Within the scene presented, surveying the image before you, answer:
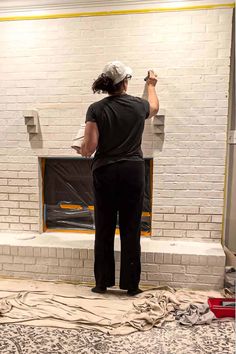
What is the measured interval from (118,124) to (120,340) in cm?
133

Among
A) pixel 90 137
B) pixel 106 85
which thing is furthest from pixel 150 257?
pixel 106 85

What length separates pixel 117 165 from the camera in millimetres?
2188

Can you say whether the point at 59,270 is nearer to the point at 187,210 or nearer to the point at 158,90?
the point at 187,210

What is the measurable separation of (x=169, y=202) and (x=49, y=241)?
3.56ft

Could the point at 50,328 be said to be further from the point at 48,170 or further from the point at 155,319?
the point at 48,170

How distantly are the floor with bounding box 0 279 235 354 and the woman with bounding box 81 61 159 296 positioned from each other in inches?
18.5

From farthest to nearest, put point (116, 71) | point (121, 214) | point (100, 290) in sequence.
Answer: point (100, 290), point (121, 214), point (116, 71)

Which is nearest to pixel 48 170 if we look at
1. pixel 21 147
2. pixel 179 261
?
pixel 21 147

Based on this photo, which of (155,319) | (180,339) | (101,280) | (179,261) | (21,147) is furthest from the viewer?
(21,147)

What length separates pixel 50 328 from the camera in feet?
6.53

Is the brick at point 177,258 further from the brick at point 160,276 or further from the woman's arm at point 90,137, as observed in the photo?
the woman's arm at point 90,137

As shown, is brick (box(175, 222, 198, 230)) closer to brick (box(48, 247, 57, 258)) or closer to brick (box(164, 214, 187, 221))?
brick (box(164, 214, 187, 221))

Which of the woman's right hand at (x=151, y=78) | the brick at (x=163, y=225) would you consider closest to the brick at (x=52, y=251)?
the brick at (x=163, y=225)

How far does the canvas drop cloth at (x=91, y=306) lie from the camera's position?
202 cm
